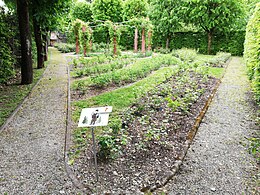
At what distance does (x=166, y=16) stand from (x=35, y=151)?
2158 centimetres

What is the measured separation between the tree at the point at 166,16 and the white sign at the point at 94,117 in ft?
68.6

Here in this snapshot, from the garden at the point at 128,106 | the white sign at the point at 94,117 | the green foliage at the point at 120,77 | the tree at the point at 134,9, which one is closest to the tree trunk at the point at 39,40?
the garden at the point at 128,106

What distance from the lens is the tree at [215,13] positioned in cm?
1964

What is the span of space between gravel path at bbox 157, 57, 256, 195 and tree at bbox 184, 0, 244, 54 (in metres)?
16.5

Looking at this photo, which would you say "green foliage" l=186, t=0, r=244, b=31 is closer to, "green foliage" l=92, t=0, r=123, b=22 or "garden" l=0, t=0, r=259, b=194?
"garden" l=0, t=0, r=259, b=194

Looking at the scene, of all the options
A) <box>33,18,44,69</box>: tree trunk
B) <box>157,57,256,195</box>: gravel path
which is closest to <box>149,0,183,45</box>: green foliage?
<box>33,18,44,69</box>: tree trunk

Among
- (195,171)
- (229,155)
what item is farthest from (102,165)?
(229,155)

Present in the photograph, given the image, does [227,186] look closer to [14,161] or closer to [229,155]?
[229,155]

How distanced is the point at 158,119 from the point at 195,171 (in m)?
1.75

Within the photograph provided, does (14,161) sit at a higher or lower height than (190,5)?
lower

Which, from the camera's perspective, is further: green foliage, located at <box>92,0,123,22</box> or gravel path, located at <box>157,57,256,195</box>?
green foliage, located at <box>92,0,123,22</box>

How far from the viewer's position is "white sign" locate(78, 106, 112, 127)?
8.99 ft

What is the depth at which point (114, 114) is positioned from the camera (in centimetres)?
511

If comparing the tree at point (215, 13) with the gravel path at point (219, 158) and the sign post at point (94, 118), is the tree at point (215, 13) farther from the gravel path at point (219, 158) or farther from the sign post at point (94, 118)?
the sign post at point (94, 118)
